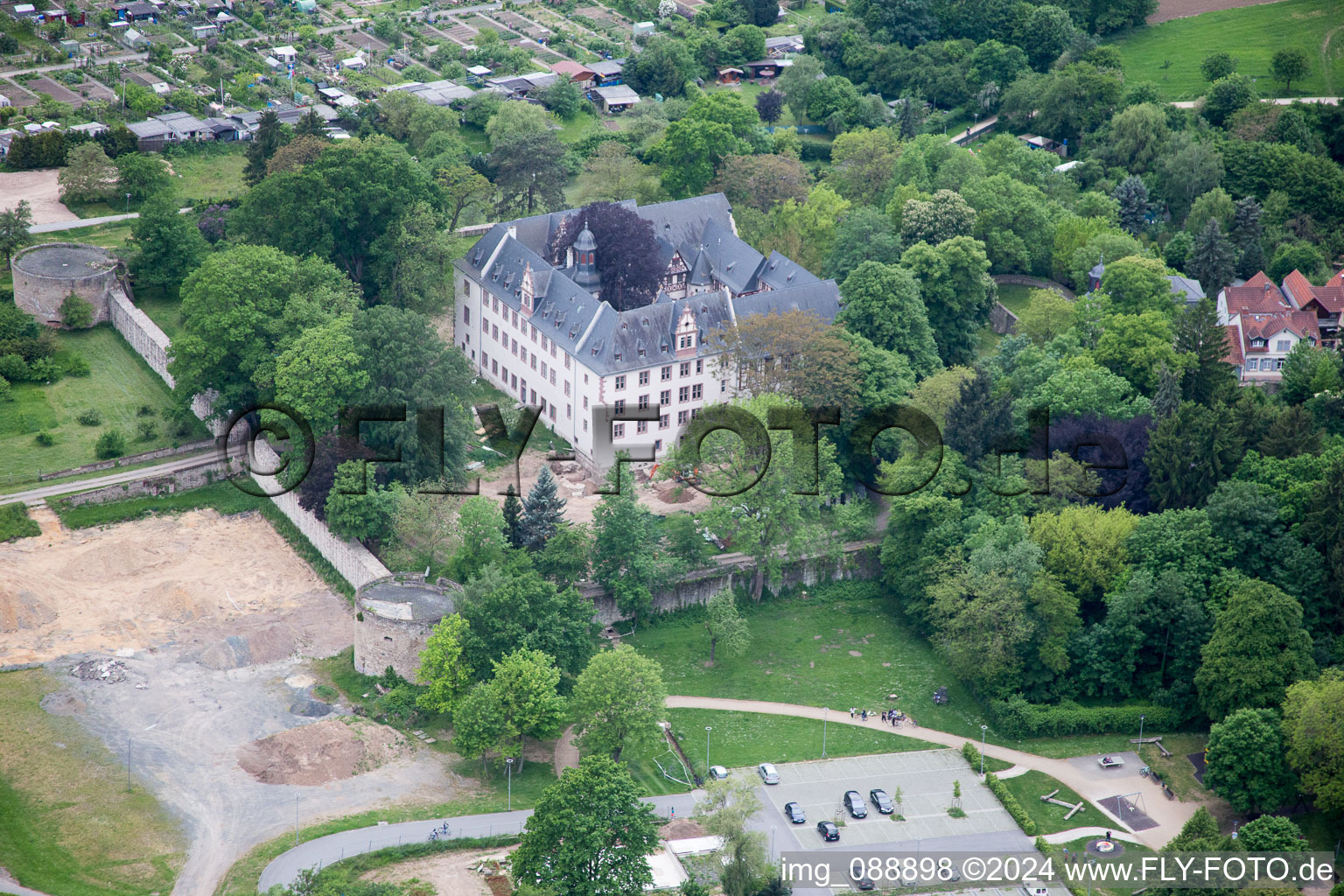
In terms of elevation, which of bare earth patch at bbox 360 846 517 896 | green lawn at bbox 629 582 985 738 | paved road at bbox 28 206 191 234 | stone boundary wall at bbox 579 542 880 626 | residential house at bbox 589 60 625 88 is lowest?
bare earth patch at bbox 360 846 517 896

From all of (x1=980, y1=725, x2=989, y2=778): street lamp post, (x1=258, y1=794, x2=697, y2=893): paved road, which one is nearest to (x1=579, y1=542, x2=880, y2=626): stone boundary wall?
(x1=980, y1=725, x2=989, y2=778): street lamp post

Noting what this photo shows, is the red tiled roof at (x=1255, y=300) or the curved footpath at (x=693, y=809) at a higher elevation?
the red tiled roof at (x=1255, y=300)

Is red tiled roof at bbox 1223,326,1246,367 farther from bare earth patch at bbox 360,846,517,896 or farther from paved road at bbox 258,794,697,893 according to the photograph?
bare earth patch at bbox 360,846,517,896

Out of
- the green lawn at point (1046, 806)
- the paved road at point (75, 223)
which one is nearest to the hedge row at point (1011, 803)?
the green lawn at point (1046, 806)

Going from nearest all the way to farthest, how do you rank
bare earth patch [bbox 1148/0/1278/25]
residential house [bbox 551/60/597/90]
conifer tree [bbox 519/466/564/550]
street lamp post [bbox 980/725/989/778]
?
street lamp post [bbox 980/725/989/778], conifer tree [bbox 519/466/564/550], residential house [bbox 551/60/597/90], bare earth patch [bbox 1148/0/1278/25]

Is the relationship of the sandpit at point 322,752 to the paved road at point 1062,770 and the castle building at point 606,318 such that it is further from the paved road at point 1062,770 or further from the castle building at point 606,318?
the castle building at point 606,318

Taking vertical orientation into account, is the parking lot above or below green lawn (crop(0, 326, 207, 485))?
below

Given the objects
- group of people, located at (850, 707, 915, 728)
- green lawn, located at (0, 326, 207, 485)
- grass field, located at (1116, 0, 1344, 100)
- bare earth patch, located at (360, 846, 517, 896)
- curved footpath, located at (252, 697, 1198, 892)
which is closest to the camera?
bare earth patch, located at (360, 846, 517, 896)

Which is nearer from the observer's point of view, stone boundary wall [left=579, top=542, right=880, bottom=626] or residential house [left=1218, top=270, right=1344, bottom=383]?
stone boundary wall [left=579, top=542, right=880, bottom=626]

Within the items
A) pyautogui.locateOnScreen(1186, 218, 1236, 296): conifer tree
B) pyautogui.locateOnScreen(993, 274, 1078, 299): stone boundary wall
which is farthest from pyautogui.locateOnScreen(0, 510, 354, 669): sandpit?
pyautogui.locateOnScreen(1186, 218, 1236, 296): conifer tree
